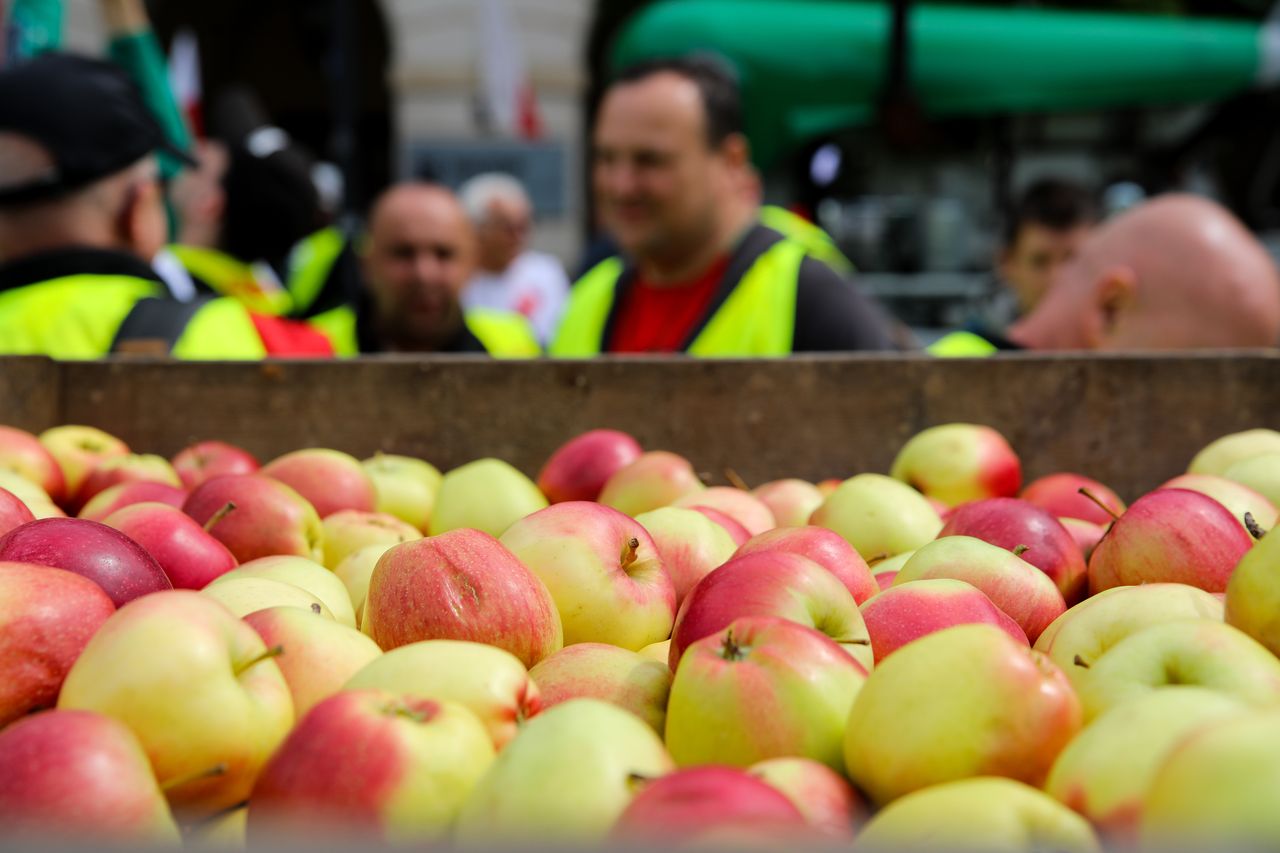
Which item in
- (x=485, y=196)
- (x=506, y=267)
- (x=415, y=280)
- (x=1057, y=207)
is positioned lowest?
(x=506, y=267)

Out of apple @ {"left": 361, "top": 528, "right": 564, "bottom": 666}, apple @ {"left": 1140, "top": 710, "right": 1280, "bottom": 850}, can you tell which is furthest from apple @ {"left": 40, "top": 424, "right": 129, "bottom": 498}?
apple @ {"left": 1140, "top": 710, "right": 1280, "bottom": 850}

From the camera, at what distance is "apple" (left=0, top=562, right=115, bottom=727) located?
124cm

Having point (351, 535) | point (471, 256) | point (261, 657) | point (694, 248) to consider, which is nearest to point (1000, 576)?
point (261, 657)

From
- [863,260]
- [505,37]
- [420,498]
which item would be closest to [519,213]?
[505,37]

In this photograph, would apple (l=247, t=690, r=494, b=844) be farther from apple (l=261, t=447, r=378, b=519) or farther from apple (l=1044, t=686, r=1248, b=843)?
apple (l=261, t=447, r=378, b=519)

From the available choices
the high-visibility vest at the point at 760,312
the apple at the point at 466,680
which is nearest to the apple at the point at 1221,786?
the apple at the point at 466,680

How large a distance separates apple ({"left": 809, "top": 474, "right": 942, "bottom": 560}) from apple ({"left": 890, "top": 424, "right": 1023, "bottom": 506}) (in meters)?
0.29

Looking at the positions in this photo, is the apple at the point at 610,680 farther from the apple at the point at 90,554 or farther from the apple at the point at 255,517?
the apple at the point at 255,517

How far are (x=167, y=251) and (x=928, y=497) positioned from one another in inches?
155

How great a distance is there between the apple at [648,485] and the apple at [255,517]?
0.51 meters

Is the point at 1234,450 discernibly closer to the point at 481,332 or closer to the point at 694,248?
the point at 694,248

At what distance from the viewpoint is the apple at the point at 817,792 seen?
3.41ft

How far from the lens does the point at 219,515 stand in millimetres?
1876

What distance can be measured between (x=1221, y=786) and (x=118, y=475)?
1.90 metres
